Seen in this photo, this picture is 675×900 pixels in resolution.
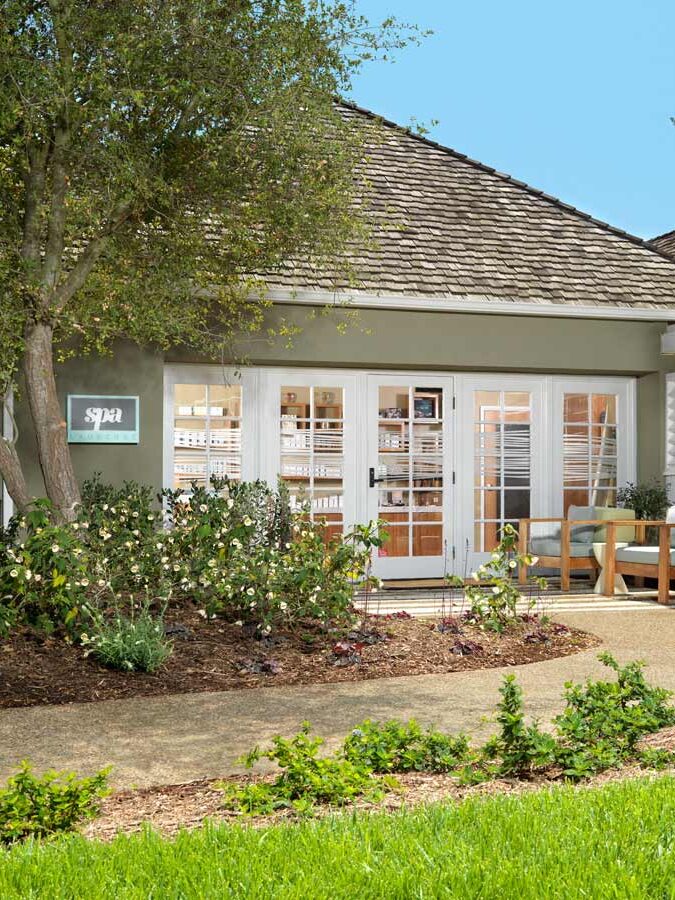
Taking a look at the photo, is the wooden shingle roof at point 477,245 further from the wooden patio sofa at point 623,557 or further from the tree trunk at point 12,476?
the tree trunk at point 12,476

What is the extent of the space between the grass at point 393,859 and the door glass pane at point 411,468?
8.95 m

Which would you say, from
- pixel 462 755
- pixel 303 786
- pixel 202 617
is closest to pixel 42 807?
pixel 303 786

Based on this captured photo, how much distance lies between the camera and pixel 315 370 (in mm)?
12570

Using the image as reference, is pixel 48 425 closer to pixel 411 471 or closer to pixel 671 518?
pixel 411 471

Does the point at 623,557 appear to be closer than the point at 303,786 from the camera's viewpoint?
No

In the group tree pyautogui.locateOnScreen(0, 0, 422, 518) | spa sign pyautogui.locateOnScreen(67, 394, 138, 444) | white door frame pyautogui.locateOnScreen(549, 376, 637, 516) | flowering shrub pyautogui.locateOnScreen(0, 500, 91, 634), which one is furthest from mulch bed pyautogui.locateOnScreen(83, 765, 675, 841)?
white door frame pyautogui.locateOnScreen(549, 376, 637, 516)

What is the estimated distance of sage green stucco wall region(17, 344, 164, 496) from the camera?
11.5m

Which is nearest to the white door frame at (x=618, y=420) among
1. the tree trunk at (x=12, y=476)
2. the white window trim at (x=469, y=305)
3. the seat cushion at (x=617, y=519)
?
the seat cushion at (x=617, y=519)

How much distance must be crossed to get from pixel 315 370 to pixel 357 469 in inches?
48.6

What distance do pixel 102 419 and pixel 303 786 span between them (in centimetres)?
789

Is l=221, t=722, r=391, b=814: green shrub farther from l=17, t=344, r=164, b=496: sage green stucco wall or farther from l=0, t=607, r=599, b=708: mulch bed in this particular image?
l=17, t=344, r=164, b=496: sage green stucco wall

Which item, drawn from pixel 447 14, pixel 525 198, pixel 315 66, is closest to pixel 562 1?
pixel 447 14

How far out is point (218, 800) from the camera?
14.1 feet

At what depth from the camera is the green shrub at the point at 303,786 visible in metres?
4.10
